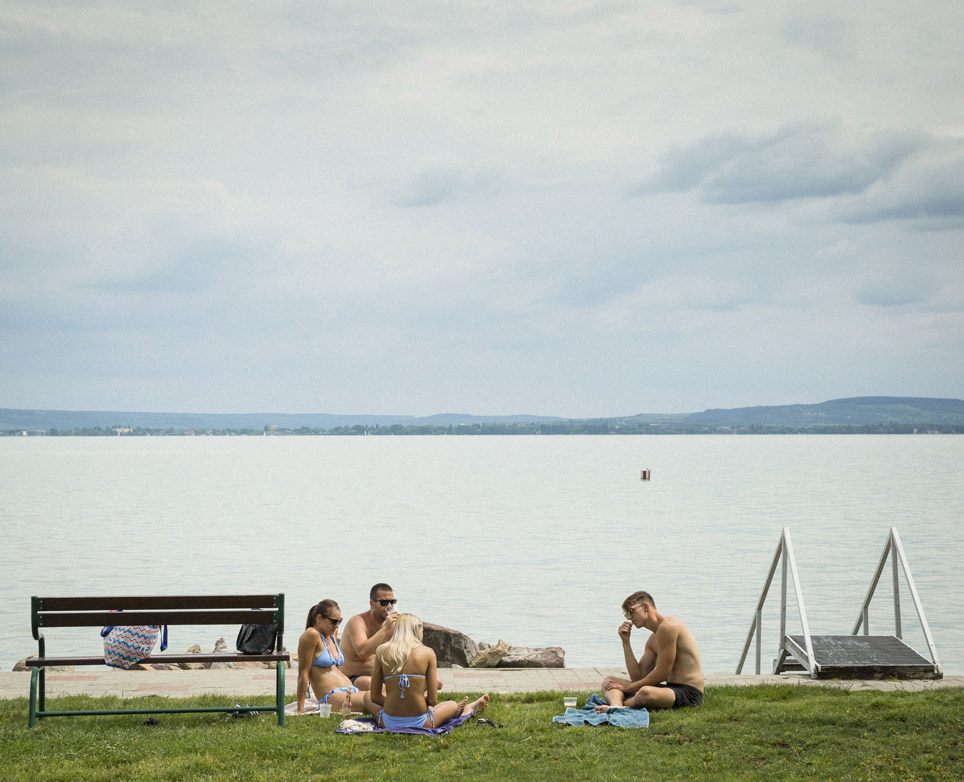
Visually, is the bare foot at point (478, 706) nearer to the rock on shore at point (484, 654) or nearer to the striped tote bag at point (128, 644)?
the striped tote bag at point (128, 644)

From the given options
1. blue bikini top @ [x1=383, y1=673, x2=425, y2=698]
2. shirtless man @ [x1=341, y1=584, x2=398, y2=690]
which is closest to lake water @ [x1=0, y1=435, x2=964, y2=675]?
shirtless man @ [x1=341, y1=584, x2=398, y2=690]

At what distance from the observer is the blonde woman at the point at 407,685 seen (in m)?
7.80

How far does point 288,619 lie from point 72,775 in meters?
17.3

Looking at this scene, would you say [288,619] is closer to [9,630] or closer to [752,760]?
[9,630]

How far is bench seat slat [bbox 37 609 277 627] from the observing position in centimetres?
792

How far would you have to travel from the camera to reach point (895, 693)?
9180 millimetres

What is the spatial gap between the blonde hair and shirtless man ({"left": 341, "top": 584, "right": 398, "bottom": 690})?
1.24 metres

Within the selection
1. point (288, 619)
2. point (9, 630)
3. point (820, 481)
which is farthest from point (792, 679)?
point (820, 481)

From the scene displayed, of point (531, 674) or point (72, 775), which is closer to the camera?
point (72, 775)

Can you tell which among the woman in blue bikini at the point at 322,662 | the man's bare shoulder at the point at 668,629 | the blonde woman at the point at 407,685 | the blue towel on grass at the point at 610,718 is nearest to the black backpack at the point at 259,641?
the woman in blue bikini at the point at 322,662

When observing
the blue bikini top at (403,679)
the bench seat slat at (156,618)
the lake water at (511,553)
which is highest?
the bench seat slat at (156,618)

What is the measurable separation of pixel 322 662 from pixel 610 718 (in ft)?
8.59

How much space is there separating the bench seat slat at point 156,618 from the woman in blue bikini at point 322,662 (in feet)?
3.07

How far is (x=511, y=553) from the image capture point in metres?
36.0
